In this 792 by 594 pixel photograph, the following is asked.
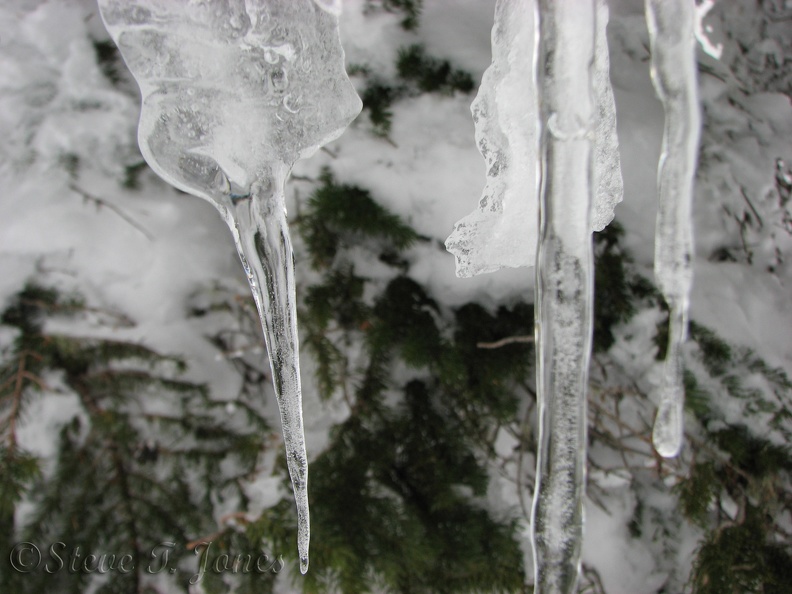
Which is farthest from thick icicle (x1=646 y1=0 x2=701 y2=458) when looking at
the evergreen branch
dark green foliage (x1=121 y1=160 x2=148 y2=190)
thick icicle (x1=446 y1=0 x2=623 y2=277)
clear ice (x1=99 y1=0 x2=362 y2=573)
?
dark green foliage (x1=121 y1=160 x2=148 y2=190)

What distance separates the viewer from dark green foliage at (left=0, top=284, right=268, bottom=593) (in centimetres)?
111

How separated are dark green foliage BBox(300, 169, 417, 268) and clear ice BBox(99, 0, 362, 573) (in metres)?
0.54

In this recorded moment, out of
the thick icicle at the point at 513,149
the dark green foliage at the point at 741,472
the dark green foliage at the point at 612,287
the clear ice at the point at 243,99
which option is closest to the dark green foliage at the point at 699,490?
the dark green foliage at the point at 741,472

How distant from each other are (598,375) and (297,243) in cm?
81

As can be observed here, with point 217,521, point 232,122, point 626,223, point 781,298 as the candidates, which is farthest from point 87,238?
point 781,298

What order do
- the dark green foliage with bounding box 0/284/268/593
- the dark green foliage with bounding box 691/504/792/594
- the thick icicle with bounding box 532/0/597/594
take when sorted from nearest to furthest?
the thick icicle with bounding box 532/0/597/594 → the dark green foliage with bounding box 691/504/792/594 → the dark green foliage with bounding box 0/284/268/593

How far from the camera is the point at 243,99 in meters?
0.47

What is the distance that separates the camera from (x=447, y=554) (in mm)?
1084

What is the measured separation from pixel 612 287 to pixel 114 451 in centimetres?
127

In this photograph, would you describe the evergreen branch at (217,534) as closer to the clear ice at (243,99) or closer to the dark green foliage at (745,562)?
the clear ice at (243,99)

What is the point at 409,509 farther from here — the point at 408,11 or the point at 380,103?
the point at 408,11

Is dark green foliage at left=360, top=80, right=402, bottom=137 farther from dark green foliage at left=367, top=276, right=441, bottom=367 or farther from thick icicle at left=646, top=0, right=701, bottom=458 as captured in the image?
thick icicle at left=646, top=0, right=701, bottom=458

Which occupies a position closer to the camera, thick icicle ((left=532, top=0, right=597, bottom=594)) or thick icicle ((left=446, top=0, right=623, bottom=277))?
thick icicle ((left=532, top=0, right=597, bottom=594))

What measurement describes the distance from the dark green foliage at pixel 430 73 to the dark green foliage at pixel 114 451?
0.92 m
